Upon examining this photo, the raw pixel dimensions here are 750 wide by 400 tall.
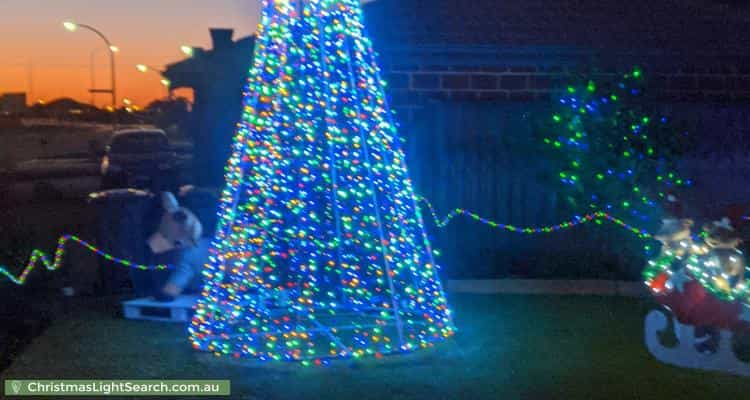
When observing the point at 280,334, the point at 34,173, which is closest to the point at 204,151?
the point at 34,173

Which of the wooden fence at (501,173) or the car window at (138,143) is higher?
the wooden fence at (501,173)

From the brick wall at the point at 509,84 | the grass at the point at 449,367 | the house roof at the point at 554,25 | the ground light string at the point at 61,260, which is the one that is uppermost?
the house roof at the point at 554,25

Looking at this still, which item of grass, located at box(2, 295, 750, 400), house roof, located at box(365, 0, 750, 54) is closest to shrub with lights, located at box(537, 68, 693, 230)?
grass, located at box(2, 295, 750, 400)

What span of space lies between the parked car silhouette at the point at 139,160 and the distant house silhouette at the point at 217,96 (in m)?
1.43

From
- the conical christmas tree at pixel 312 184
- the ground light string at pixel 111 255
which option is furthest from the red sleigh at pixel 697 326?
the ground light string at pixel 111 255

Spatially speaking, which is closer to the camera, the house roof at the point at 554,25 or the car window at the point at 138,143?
the house roof at the point at 554,25

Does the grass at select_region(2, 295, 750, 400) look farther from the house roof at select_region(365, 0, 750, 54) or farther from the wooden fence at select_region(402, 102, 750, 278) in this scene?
the house roof at select_region(365, 0, 750, 54)

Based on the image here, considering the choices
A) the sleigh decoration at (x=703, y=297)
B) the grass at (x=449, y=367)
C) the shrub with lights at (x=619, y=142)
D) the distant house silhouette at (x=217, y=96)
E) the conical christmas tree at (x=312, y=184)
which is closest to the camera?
the grass at (x=449, y=367)

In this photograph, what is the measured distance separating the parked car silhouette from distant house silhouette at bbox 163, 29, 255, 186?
1432mm

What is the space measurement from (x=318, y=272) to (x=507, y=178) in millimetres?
4105

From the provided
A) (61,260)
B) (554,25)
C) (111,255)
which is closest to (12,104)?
(554,25)

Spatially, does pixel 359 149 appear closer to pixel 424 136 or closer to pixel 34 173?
pixel 424 136

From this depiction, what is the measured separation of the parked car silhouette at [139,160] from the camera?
73.8ft

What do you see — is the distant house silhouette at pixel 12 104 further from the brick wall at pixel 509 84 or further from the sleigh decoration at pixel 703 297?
the sleigh decoration at pixel 703 297
